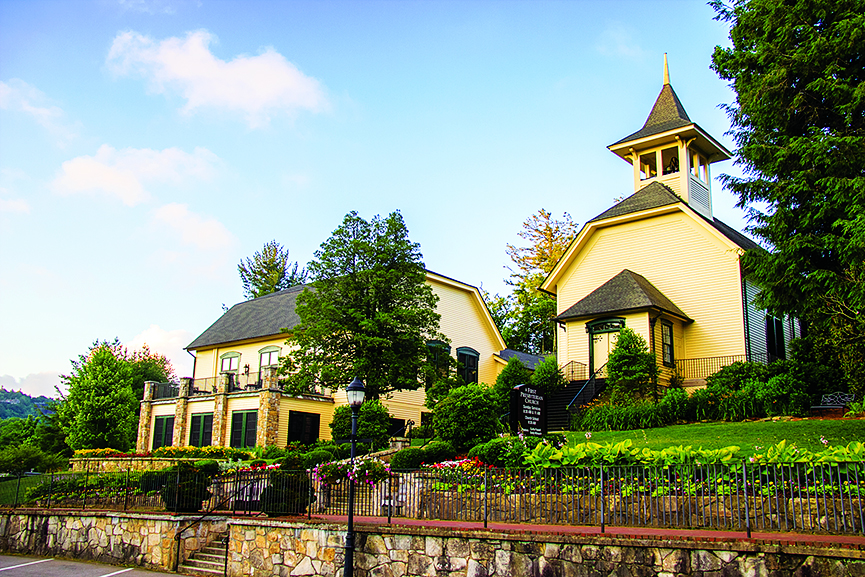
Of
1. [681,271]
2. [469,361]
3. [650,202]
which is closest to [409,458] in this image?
[681,271]

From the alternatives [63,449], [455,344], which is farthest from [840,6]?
[63,449]

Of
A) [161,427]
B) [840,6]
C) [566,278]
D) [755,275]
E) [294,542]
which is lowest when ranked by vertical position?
[294,542]

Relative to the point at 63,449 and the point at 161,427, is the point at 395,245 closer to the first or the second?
the point at 161,427

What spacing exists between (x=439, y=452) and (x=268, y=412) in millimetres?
12780

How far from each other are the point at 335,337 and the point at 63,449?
78.7 feet

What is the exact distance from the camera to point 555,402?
83.8ft

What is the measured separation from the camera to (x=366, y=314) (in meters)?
27.1

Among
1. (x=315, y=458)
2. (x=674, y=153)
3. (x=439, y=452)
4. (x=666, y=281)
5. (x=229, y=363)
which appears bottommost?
(x=315, y=458)

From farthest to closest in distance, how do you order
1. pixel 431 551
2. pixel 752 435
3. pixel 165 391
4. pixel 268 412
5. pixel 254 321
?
pixel 254 321, pixel 165 391, pixel 268 412, pixel 752 435, pixel 431 551

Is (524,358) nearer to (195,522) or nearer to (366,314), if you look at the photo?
(366,314)

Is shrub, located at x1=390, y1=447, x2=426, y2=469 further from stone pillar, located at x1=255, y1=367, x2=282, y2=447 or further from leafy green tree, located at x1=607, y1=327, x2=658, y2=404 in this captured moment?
stone pillar, located at x1=255, y1=367, x2=282, y2=447

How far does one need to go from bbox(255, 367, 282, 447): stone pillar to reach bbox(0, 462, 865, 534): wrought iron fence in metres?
10.9

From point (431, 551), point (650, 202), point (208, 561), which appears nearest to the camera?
point (431, 551)

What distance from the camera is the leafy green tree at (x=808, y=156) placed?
1647 cm
